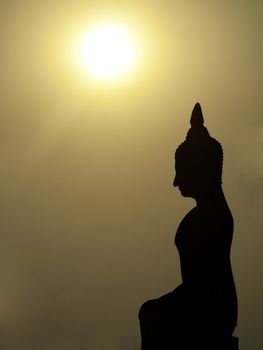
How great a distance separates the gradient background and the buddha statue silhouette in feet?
2.36

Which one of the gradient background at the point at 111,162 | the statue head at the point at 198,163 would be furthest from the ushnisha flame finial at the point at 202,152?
the gradient background at the point at 111,162

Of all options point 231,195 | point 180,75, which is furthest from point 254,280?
point 180,75

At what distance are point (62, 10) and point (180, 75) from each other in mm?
1103

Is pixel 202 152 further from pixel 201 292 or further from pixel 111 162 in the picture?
pixel 111 162

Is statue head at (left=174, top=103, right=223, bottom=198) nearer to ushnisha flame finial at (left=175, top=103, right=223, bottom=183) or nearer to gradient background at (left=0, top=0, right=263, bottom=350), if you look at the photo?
ushnisha flame finial at (left=175, top=103, right=223, bottom=183)

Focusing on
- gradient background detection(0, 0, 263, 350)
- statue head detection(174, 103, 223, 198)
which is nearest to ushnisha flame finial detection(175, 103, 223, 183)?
statue head detection(174, 103, 223, 198)

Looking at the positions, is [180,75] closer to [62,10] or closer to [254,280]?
[62,10]

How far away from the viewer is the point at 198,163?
254cm

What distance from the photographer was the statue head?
99.0 inches

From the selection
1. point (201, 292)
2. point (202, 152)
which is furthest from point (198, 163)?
point (201, 292)

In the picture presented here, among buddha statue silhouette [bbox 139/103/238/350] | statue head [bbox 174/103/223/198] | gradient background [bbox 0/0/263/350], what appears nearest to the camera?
buddha statue silhouette [bbox 139/103/238/350]

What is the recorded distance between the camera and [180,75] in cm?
343

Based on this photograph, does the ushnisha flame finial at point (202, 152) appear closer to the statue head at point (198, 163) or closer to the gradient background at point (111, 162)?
the statue head at point (198, 163)

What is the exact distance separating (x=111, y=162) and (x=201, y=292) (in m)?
1.36
